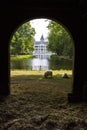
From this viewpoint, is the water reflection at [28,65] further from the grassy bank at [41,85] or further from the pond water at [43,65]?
the grassy bank at [41,85]

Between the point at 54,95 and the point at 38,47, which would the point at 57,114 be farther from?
the point at 38,47

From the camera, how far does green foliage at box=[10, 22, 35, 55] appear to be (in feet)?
123

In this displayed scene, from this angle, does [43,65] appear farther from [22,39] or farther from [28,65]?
[22,39]

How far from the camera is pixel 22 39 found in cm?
3822

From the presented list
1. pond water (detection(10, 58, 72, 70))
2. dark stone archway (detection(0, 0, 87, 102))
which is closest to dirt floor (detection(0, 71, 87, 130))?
dark stone archway (detection(0, 0, 87, 102))

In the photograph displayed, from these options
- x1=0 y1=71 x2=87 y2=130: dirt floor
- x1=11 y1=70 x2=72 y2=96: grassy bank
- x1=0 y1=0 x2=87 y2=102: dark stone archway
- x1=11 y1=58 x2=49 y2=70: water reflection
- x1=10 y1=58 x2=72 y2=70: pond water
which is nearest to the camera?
x1=0 y1=71 x2=87 y2=130: dirt floor

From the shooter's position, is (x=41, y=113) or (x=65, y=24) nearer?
(x=41, y=113)

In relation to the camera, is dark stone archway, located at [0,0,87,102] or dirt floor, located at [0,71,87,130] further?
dark stone archway, located at [0,0,87,102]

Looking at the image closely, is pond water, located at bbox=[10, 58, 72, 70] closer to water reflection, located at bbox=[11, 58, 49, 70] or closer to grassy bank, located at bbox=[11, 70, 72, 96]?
water reflection, located at bbox=[11, 58, 49, 70]

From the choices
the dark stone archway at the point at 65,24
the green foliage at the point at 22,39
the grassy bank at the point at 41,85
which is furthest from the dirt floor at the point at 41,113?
the green foliage at the point at 22,39

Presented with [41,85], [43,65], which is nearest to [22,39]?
[43,65]

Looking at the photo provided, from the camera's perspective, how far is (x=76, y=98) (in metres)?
8.82

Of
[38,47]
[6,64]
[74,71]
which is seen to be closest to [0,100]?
[6,64]

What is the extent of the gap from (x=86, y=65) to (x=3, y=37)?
314 centimetres
